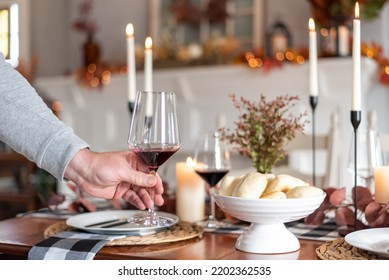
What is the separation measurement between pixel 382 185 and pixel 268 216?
0.34 metres

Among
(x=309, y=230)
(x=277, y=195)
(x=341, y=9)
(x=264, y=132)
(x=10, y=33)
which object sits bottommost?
(x=309, y=230)

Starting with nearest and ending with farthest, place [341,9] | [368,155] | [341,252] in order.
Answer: [341,252] → [368,155] → [341,9]

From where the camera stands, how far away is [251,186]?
3.34 ft

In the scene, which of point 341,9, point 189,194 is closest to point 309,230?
point 189,194

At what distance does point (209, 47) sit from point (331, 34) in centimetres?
78

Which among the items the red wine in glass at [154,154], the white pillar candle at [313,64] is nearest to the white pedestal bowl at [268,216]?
the red wine in glass at [154,154]

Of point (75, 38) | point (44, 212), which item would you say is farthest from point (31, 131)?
point (75, 38)

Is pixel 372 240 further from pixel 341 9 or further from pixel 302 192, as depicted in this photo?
pixel 341 9

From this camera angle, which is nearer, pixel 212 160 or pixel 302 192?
pixel 302 192

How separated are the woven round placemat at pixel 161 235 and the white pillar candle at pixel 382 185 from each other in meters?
0.38

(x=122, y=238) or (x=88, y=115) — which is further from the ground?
(x=88, y=115)

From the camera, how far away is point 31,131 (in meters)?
1.00

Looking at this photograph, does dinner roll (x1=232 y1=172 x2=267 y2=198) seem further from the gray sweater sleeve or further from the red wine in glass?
the gray sweater sleeve
